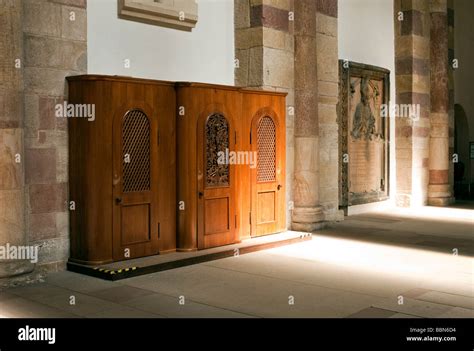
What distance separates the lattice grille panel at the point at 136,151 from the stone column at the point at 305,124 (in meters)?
3.03

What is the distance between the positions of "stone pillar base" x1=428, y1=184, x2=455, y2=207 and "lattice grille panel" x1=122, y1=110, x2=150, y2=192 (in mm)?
7802

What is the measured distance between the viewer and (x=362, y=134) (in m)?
11.3

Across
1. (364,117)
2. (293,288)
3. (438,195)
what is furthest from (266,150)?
(438,195)

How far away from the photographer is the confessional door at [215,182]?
7059mm

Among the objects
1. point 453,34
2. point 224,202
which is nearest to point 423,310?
point 224,202

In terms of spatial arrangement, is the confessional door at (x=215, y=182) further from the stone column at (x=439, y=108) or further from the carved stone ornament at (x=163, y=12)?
the stone column at (x=439, y=108)

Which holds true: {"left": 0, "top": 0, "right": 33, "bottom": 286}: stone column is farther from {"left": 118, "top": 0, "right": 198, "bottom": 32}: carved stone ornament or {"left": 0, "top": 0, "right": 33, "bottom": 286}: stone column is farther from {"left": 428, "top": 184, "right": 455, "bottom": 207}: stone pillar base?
{"left": 428, "top": 184, "right": 455, "bottom": 207}: stone pillar base

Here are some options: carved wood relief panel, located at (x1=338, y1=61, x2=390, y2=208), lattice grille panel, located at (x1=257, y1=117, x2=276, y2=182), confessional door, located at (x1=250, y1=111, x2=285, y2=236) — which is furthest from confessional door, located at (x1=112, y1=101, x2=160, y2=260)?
carved wood relief panel, located at (x1=338, y1=61, x2=390, y2=208)

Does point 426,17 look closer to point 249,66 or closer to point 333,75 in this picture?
point 333,75

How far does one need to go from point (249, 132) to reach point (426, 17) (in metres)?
6.65

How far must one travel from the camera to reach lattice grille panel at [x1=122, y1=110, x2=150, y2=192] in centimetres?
642

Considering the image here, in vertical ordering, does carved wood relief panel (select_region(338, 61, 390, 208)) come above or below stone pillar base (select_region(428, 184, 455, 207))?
above

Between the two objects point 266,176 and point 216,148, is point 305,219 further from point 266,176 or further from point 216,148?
point 216,148
